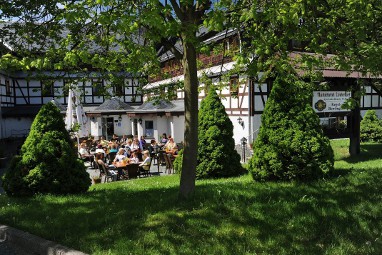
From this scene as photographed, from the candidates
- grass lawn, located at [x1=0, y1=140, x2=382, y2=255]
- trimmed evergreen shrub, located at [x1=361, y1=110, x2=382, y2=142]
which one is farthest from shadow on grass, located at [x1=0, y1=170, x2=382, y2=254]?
trimmed evergreen shrub, located at [x1=361, y1=110, x2=382, y2=142]

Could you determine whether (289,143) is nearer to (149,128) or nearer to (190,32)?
(190,32)

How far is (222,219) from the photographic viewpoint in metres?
5.00

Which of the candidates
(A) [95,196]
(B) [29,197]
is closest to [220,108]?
(A) [95,196]

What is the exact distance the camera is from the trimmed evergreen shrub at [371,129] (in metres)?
21.2

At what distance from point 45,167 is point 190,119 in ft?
10.7

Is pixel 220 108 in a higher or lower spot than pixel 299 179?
higher

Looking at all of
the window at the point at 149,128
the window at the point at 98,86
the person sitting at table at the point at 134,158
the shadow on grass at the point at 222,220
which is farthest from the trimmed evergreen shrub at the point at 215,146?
the window at the point at 149,128

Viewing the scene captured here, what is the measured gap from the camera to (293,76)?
281 inches

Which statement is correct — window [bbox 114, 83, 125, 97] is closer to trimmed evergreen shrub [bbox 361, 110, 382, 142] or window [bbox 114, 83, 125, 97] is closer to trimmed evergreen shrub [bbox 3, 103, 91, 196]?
trimmed evergreen shrub [bbox 3, 103, 91, 196]

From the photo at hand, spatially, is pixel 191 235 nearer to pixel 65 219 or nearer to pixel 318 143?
pixel 65 219

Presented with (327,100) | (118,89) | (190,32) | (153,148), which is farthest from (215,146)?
(153,148)

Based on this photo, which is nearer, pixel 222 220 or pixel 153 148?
pixel 222 220

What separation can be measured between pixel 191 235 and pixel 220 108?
5.90 meters

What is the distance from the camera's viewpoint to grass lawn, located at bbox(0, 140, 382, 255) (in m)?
4.35
